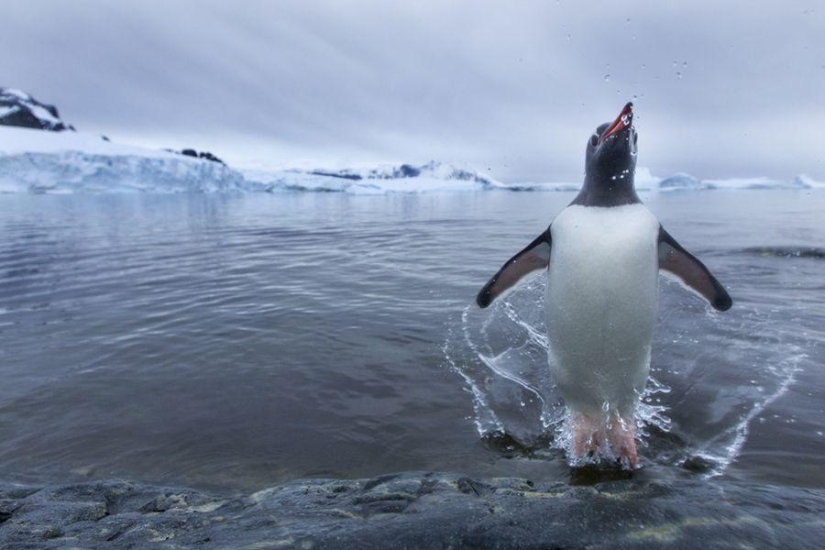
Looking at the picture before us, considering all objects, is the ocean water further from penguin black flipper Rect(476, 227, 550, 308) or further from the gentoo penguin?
penguin black flipper Rect(476, 227, 550, 308)

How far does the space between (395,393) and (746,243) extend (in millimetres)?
12993

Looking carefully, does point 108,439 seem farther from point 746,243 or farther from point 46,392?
point 746,243

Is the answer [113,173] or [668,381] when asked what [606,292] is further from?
[113,173]

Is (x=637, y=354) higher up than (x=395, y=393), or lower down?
higher up

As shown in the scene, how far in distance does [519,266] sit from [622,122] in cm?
123

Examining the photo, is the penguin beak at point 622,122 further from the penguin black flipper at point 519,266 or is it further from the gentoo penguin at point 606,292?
the penguin black flipper at point 519,266

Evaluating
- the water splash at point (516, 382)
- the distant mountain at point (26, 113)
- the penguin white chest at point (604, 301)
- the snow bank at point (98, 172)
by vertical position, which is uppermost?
the distant mountain at point (26, 113)

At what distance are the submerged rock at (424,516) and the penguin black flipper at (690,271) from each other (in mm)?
1523

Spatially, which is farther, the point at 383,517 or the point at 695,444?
the point at 695,444

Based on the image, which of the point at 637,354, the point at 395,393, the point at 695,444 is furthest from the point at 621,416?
the point at 395,393

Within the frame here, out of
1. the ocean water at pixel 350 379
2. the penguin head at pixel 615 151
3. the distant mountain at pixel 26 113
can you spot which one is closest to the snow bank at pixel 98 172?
the distant mountain at pixel 26 113

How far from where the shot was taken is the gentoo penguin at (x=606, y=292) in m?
3.08

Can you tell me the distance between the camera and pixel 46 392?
166 inches

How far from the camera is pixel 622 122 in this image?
121 inches
